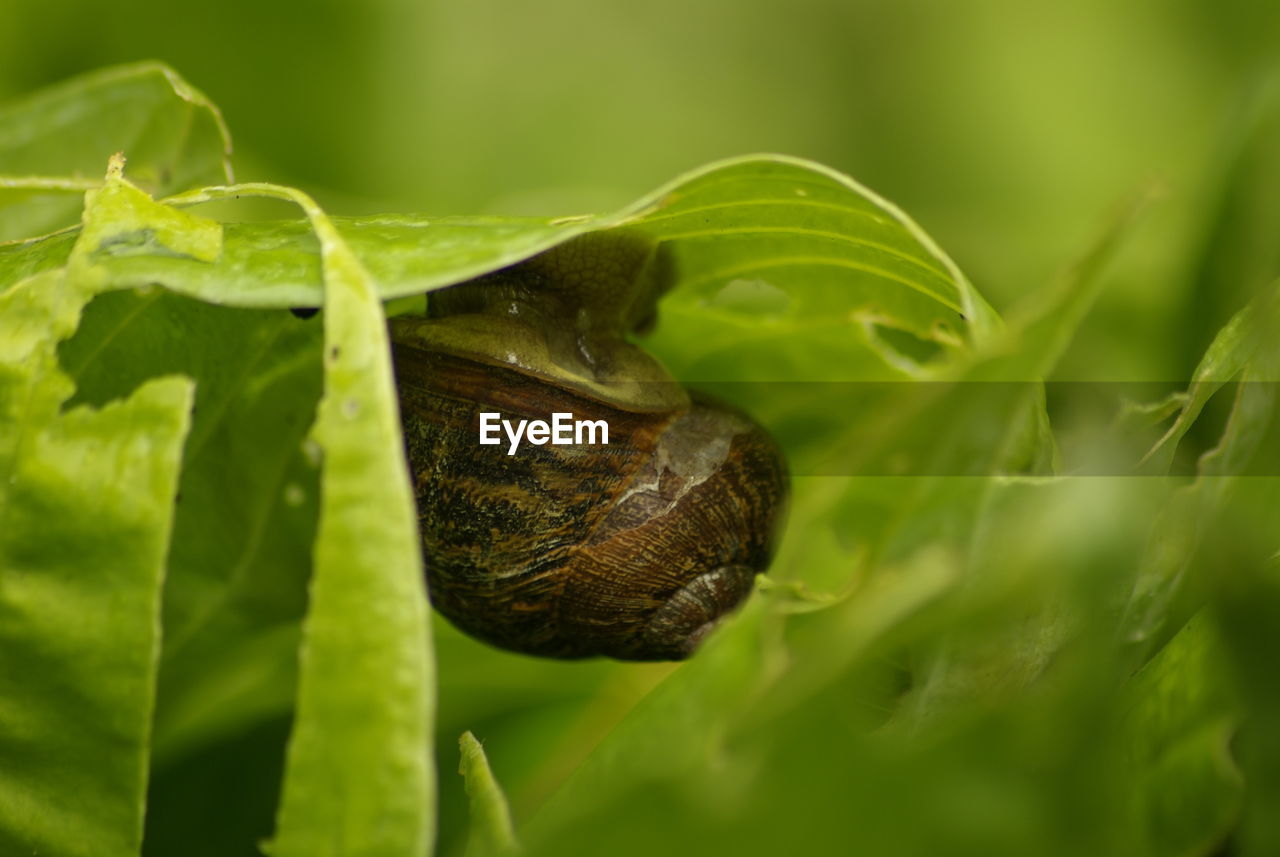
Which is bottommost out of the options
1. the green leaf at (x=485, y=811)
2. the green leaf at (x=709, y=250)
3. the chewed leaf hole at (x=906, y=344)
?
the green leaf at (x=485, y=811)

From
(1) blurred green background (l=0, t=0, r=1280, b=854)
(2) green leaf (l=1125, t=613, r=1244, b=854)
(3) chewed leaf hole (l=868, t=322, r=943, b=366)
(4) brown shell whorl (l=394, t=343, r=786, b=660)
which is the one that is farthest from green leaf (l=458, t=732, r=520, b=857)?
(1) blurred green background (l=0, t=0, r=1280, b=854)

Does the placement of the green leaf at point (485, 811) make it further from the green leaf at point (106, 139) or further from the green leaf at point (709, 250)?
the green leaf at point (106, 139)

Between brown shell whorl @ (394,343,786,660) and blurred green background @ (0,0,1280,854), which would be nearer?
brown shell whorl @ (394,343,786,660)

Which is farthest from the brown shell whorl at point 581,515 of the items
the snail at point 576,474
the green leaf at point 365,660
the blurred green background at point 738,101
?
the blurred green background at point 738,101

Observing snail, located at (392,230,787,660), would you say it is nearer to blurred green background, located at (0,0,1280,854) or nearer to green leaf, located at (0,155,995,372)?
green leaf, located at (0,155,995,372)

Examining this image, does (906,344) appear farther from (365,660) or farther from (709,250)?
(365,660)

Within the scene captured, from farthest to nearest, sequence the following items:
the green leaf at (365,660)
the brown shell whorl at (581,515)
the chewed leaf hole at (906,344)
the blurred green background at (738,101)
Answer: the blurred green background at (738,101)
the chewed leaf hole at (906,344)
the brown shell whorl at (581,515)
the green leaf at (365,660)
